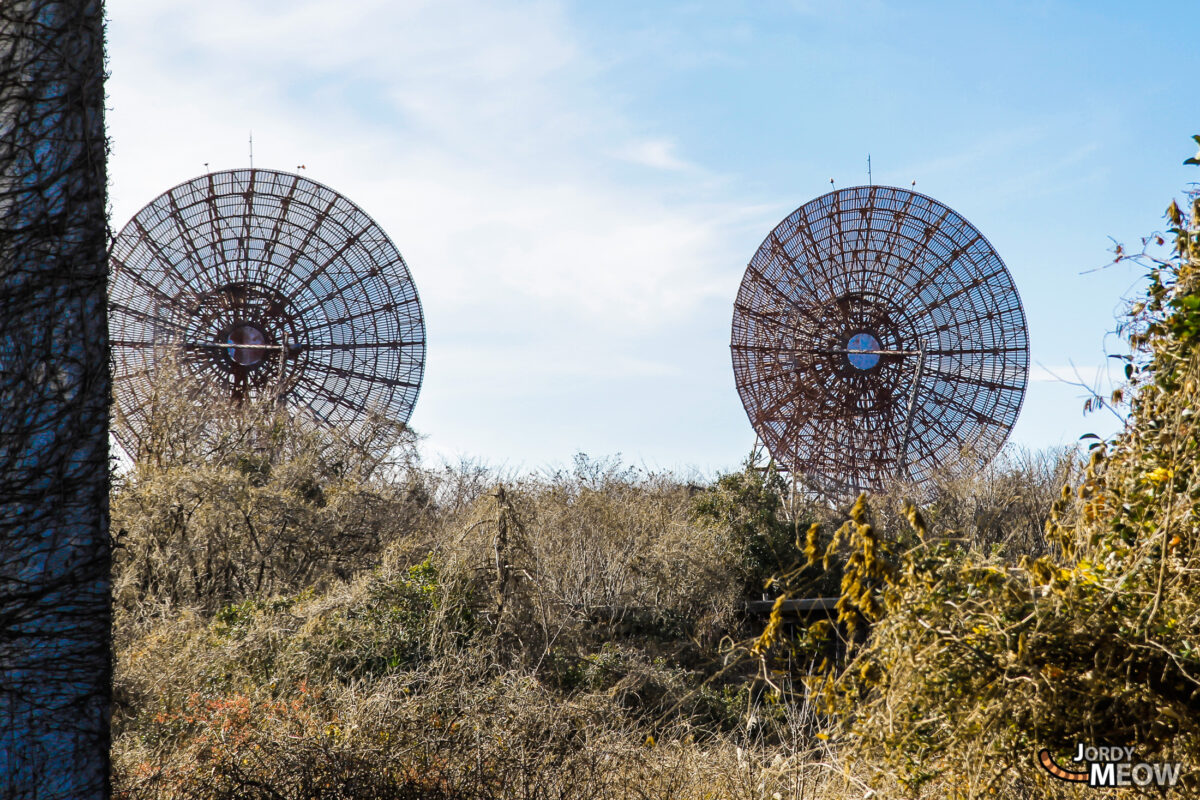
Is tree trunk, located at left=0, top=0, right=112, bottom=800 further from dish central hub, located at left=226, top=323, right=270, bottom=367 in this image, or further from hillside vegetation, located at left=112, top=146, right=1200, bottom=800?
dish central hub, located at left=226, top=323, right=270, bottom=367

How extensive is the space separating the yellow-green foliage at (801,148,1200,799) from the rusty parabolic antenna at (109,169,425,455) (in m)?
18.1

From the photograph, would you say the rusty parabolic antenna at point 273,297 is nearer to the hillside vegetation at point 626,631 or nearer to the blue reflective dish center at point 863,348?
the hillside vegetation at point 626,631

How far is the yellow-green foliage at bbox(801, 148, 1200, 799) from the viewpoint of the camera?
15.1 feet

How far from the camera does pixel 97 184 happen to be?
562cm

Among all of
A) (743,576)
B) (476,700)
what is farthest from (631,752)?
(743,576)

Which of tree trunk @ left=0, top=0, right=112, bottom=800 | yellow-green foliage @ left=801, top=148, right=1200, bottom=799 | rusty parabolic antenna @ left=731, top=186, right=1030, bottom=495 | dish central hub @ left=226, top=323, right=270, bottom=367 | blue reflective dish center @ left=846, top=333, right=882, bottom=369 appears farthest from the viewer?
blue reflective dish center @ left=846, top=333, right=882, bottom=369

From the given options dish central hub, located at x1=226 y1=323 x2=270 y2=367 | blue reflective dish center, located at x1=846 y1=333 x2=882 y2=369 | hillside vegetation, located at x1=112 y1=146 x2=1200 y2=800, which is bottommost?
hillside vegetation, located at x1=112 y1=146 x2=1200 y2=800

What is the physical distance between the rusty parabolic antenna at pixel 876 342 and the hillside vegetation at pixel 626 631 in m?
1.45

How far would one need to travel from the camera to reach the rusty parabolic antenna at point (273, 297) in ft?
71.1

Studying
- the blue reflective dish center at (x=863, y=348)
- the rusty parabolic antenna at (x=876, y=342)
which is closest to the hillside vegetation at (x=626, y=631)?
the rusty parabolic antenna at (x=876, y=342)

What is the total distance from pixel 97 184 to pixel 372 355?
55.6ft

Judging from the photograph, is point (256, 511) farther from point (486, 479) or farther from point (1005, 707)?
point (486, 479)

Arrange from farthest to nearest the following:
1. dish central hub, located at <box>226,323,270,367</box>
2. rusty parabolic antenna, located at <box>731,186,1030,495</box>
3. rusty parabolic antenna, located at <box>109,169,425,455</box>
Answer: dish central hub, located at <box>226,323,270,367</box> < rusty parabolic antenna, located at <box>731,186,1030,495</box> < rusty parabolic antenna, located at <box>109,169,425,455</box>

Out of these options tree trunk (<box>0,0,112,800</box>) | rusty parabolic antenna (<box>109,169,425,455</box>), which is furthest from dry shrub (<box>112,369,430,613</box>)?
tree trunk (<box>0,0,112,800</box>)
